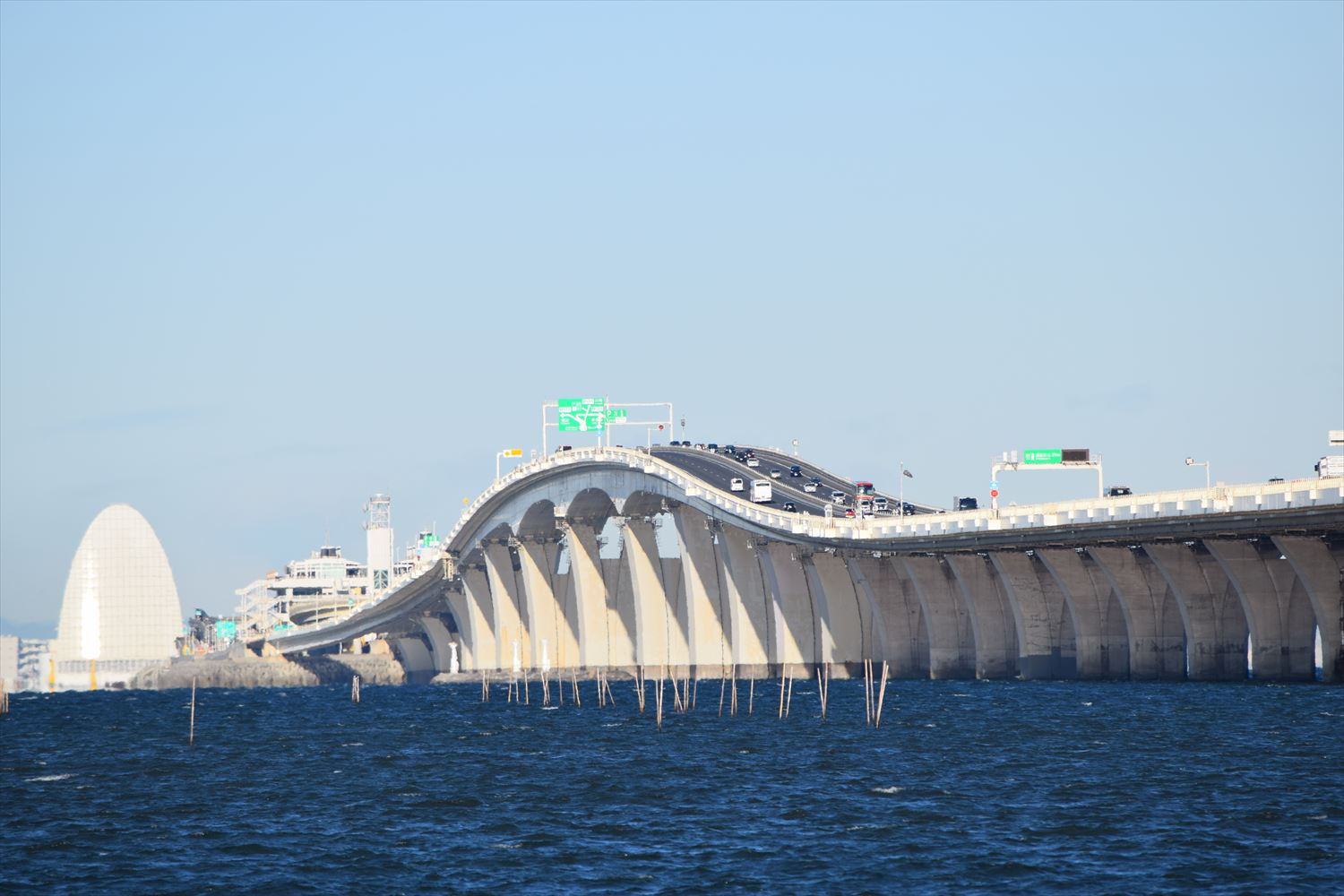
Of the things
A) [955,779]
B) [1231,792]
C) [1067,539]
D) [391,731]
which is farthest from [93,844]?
[1067,539]

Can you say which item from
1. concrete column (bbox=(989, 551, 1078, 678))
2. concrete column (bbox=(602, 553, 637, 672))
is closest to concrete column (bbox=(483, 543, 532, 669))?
concrete column (bbox=(602, 553, 637, 672))

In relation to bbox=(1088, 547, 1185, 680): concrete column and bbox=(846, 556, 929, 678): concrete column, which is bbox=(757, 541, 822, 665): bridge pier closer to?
bbox=(846, 556, 929, 678): concrete column

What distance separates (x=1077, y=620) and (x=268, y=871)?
70748mm

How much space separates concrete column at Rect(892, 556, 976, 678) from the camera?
398 feet

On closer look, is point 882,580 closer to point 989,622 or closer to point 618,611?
point 989,622

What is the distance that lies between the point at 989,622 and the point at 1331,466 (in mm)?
29241

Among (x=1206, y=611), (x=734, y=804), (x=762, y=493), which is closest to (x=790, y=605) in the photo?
(x=762, y=493)

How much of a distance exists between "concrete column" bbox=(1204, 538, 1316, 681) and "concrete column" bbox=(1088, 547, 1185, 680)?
8656mm

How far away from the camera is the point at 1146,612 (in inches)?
4094

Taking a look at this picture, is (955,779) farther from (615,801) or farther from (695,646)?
(695,646)

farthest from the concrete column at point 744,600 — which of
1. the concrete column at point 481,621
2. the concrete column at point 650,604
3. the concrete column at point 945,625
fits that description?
the concrete column at point 481,621

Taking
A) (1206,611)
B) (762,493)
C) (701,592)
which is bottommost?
(1206,611)

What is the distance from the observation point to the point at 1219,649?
9894 centimetres

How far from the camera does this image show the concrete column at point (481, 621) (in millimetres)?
192125
